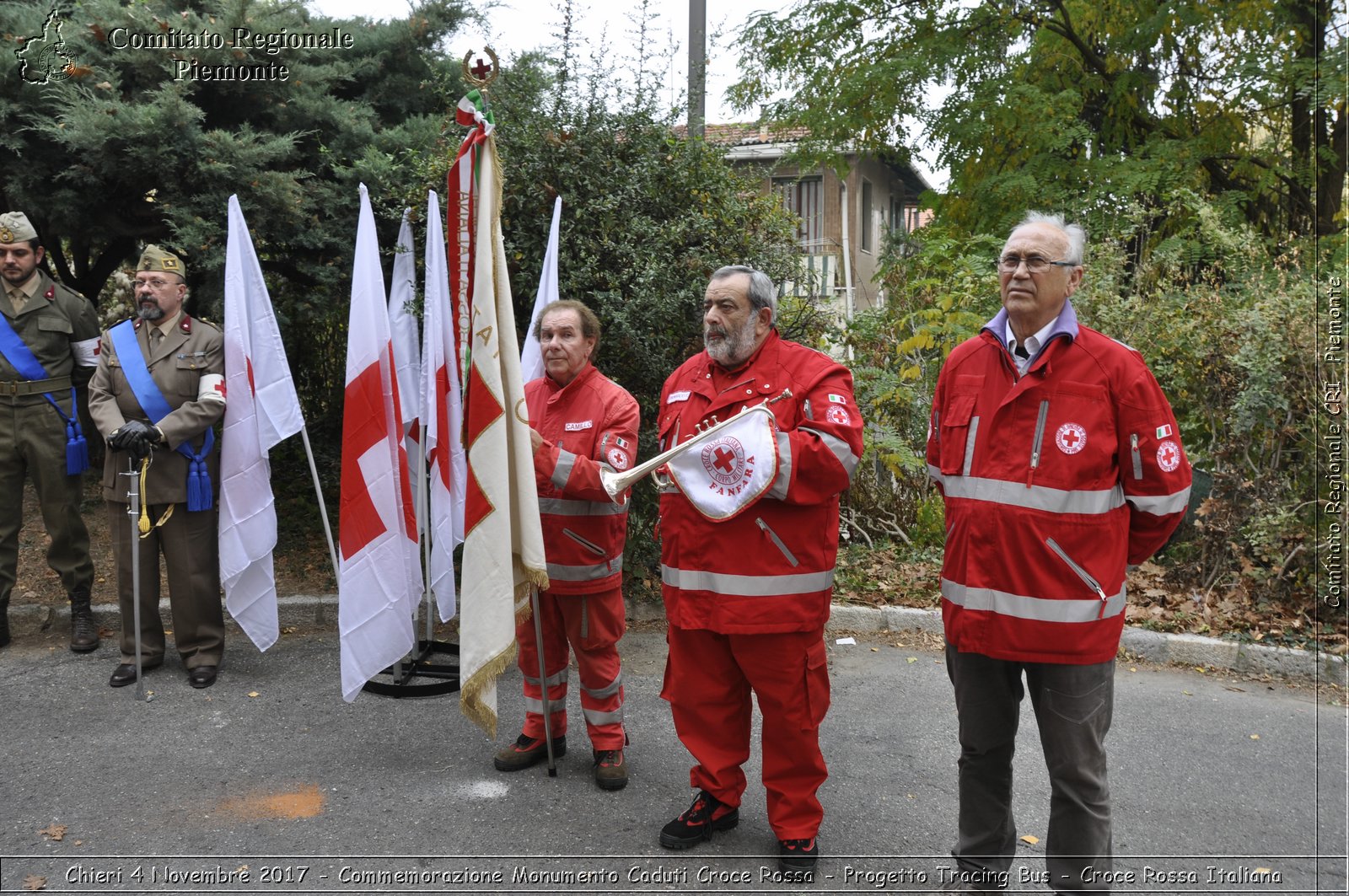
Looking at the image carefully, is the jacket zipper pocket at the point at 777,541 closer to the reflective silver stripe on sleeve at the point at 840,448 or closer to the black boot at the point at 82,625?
the reflective silver stripe on sleeve at the point at 840,448

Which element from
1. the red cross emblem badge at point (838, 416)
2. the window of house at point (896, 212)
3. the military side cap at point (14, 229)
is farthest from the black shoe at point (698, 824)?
the window of house at point (896, 212)

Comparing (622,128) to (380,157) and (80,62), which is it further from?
(80,62)

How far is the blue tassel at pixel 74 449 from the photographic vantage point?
5816mm

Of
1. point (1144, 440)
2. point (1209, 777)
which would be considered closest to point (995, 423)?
point (1144, 440)

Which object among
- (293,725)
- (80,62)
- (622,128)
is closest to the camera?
(293,725)

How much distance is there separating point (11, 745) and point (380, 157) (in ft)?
14.6

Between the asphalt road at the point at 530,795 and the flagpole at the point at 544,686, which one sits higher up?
the flagpole at the point at 544,686

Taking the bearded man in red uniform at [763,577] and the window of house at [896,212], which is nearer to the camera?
the bearded man in red uniform at [763,577]

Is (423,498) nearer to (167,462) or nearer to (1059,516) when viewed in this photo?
(167,462)

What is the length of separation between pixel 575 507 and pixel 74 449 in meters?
3.70

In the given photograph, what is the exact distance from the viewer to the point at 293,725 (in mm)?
4727

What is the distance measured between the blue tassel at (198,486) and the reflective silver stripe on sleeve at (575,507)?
95.4 inches

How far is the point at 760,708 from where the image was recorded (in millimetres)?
3459

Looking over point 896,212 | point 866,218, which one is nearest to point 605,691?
point 866,218
